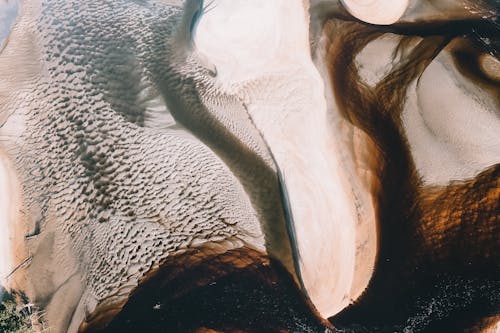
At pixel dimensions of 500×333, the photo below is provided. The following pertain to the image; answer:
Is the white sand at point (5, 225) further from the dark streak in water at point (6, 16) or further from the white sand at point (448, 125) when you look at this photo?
the white sand at point (448, 125)

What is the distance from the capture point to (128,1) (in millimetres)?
2045

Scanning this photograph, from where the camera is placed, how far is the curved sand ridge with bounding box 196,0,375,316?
5.77 ft

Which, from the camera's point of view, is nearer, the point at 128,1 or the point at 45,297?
the point at 45,297

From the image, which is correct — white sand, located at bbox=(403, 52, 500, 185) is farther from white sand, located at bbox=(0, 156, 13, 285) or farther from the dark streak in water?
the dark streak in water

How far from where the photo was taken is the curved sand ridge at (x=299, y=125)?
1.76m

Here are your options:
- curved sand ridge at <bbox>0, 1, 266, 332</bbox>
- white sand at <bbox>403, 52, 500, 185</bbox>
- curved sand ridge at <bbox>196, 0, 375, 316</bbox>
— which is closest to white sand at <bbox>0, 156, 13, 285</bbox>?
curved sand ridge at <bbox>0, 1, 266, 332</bbox>

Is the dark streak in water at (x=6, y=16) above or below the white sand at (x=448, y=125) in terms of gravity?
above

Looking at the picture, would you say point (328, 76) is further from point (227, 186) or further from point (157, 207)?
point (157, 207)

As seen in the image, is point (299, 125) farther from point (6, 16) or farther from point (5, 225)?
point (6, 16)

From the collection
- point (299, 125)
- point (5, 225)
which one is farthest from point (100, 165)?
point (299, 125)

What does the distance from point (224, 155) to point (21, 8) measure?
3.91ft

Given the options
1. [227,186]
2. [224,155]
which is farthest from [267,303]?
[224,155]

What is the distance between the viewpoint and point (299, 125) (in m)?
1.87

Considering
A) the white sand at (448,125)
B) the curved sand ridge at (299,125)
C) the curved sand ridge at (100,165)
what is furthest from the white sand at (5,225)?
the white sand at (448,125)
